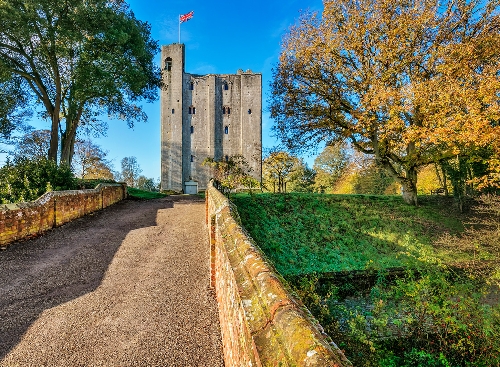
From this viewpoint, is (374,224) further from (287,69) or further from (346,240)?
(287,69)

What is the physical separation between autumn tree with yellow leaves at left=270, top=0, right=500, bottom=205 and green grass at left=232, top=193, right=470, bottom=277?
238 cm

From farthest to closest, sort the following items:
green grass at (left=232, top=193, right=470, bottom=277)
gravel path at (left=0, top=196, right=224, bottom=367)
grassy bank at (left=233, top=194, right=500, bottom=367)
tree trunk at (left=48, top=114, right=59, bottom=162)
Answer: tree trunk at (left=48, top=114, right=59, bottom=162)
green grass at (left=232, top=193, right=470, bottom=277)
grassy bank at (left=233, top=194, right=500, bottom=367)
gravel path at (left=0, top=196, right=224, bottom=367)

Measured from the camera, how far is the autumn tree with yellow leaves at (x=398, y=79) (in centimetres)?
1127

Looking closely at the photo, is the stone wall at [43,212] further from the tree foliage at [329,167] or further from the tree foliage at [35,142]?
the tree foliage at [329,167]

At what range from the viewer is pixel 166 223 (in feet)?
33.8

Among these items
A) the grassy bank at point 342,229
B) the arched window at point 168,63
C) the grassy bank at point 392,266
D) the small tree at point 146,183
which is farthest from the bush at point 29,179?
the small tree at point 146,183

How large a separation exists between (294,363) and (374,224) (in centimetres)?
1483

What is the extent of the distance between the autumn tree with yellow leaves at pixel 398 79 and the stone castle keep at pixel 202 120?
68.9 feet

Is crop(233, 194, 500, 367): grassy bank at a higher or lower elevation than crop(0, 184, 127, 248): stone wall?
lower

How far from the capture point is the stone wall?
746 centimetres

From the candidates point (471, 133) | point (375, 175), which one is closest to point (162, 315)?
point (471, 133)

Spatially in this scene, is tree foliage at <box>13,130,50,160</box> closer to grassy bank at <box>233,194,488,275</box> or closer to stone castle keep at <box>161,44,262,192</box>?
stone castle keep at <box>161,44,262,192</box>

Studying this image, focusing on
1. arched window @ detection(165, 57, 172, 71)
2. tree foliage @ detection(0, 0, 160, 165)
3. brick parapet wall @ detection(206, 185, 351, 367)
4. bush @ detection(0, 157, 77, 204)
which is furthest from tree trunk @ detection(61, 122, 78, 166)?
arched window @ detection(165, 57, 172, 71)

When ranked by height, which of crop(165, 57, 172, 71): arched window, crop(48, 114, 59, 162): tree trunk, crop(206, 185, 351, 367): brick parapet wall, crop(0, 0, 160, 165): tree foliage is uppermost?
crop(165, 57, 172, 71): arched window
